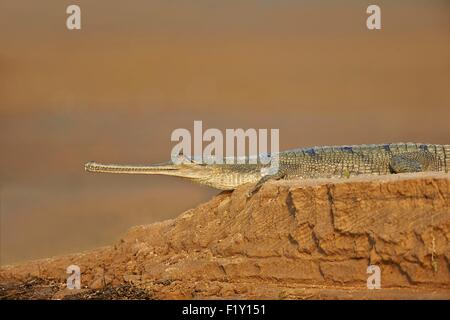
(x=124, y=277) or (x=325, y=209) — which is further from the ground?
(x=325, y=209)

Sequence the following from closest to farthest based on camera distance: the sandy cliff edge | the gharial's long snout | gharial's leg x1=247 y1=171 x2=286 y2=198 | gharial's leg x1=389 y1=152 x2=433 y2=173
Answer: the sandy cliff edge, gharial's leg x1=247 y1=171 x2=286 y2=198, the gharial's long snout, gharial's leg x1=389 y1=152 x2=433 y2=173

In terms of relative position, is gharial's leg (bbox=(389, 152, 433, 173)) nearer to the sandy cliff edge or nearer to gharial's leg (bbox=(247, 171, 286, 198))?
gharial's leg (bbox=(247, 171, 286, 198))

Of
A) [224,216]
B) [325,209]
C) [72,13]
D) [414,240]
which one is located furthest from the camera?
[72,13]

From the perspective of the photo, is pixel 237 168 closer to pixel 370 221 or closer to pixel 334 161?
pixel 334 161

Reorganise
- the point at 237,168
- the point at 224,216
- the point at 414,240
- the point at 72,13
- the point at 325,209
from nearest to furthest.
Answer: the point at 414,240 → the point at 325,209 → the point at 224,216 → the point at 237,168 → the point at 72,13

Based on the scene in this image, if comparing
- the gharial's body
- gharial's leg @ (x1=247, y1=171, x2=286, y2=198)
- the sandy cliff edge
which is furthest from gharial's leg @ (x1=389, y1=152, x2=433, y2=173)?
the sandy cliff edge

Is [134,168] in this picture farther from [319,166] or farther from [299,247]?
[299,247]

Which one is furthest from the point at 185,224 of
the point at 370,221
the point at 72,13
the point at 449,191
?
the point at 72,13

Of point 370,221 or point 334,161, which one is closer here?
point 370,221
